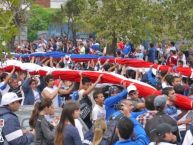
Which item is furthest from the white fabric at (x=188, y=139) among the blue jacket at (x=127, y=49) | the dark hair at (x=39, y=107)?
the blue jacket at (x=127, y=49)

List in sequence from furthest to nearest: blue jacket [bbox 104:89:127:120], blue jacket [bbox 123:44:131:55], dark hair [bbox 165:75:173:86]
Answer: blue jacket [bbox 123:44:131:55] → dark hair [bbox 165:75:173:86] → blue jacket [bbox 104:89:127:120]

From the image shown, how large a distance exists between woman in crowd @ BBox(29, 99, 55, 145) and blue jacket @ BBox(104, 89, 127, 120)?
1.60 meters

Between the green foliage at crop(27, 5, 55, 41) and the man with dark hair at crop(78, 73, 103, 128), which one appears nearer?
the man with dark hair at crop(78, 73, 103, 128)

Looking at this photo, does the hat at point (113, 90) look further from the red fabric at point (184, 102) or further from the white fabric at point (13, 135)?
the white fabric at point (13, 135)

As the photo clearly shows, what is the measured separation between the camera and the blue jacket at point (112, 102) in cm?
1126

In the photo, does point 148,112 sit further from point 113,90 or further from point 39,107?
point 113,90

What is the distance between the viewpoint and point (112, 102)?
11.3 m

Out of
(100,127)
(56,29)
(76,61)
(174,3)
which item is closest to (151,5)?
(174,3)

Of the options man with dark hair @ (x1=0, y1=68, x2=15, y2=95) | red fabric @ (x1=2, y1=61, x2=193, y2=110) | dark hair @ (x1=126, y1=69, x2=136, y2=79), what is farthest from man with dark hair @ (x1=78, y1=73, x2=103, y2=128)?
dark hair @ (x1=126, y1=69, x2=136, y2=79)

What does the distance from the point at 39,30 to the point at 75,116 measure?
52352 mm

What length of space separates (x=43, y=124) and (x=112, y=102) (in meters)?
2.01

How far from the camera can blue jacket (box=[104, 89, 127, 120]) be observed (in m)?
11.3

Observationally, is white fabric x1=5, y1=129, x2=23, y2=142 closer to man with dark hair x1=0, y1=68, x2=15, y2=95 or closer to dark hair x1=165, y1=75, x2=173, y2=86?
man with dark hair x1=0, y1=68, x2=15, y2=95

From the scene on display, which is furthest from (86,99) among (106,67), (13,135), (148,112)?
(106,67)
